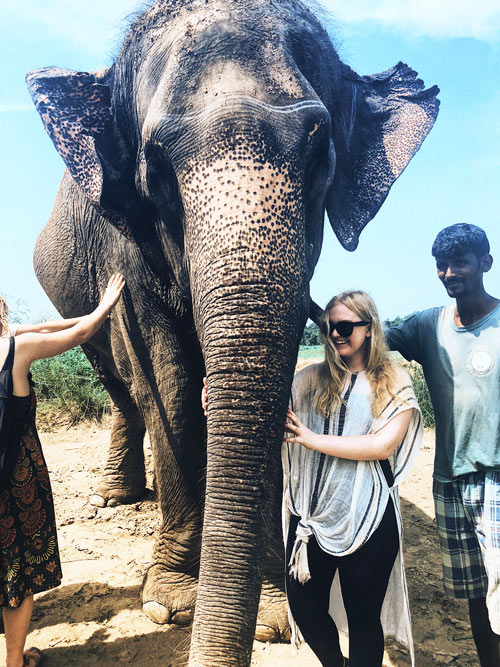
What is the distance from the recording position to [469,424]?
2.50 metres

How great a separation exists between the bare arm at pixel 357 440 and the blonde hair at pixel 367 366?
0.30 feet

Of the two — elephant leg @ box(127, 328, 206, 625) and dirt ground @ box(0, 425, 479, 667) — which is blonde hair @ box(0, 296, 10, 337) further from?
dirt ground @ box(0, 425, 479, 667)

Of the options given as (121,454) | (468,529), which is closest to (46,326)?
(468,529)

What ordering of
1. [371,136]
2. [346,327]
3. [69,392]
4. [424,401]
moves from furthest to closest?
[69,392] < [424,401] < [371,136] < [346,327]

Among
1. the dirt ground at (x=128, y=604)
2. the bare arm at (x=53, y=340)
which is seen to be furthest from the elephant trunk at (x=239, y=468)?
the bare arm at (x=53, y=340)

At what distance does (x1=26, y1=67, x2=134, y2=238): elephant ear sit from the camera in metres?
2.91

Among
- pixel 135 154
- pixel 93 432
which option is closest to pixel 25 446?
pixel 135 154

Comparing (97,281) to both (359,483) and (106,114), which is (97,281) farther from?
(359,483)

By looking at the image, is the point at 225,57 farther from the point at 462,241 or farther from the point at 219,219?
the point at 462,241

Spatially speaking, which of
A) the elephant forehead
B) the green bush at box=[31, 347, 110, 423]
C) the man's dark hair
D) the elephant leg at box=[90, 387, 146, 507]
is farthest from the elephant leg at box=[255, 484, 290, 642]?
the green bush at box=[31, 347, 110, 423]

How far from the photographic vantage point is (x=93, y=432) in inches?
313

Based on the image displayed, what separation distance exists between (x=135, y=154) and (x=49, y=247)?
2.27 metres

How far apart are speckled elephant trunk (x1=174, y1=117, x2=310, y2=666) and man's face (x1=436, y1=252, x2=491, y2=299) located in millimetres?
788

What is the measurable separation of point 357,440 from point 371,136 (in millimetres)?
2258
